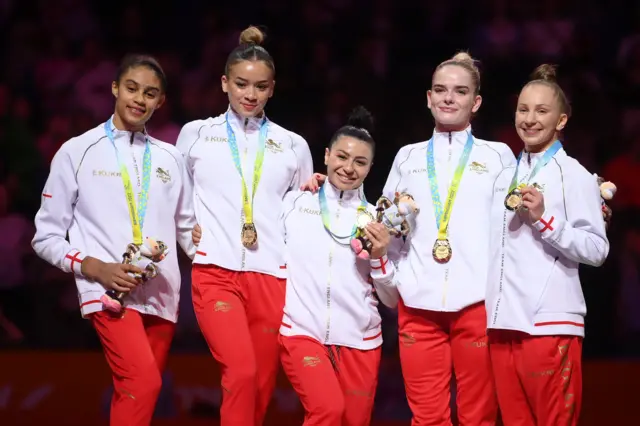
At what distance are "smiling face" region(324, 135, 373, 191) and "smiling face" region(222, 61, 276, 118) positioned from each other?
1.46 ft

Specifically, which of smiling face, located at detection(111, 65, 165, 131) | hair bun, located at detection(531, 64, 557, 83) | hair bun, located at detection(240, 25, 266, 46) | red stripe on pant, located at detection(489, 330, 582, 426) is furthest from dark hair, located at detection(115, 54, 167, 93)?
red stripe on pant, located at detection(489, 330, 582, 426)

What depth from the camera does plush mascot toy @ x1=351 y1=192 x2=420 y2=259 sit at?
4.35 metres

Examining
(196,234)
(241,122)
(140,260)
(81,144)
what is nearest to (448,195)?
(241,122)

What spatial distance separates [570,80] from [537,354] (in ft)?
11.5

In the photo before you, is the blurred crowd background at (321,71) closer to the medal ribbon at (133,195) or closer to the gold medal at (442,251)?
the medal ribbon at (133,195)

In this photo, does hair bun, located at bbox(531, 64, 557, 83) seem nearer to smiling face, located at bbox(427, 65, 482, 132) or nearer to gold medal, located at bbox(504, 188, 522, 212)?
smiling face, located at bbox(427, 65, 482, 132)

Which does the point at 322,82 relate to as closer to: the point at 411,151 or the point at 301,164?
the point at 301,164

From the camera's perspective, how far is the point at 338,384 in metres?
4.39

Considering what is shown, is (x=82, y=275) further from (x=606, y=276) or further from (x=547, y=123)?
(x=606, y=276)

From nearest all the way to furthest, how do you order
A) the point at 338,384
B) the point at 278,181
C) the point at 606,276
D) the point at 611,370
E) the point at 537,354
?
the point at 537,354 → the point at 338,384 → the point at 278,181 → the point at 611,370 → the point at 606,276

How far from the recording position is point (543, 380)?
13.5 ft

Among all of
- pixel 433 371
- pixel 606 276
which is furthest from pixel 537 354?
pixel 606 276

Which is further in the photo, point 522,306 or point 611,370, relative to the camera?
point 611,370

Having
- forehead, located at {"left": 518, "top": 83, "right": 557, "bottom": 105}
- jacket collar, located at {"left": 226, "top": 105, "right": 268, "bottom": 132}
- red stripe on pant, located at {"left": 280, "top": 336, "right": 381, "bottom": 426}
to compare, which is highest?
forehead, located at {"left": 518, "top": 83, "right": 557, "bottom": 105}
